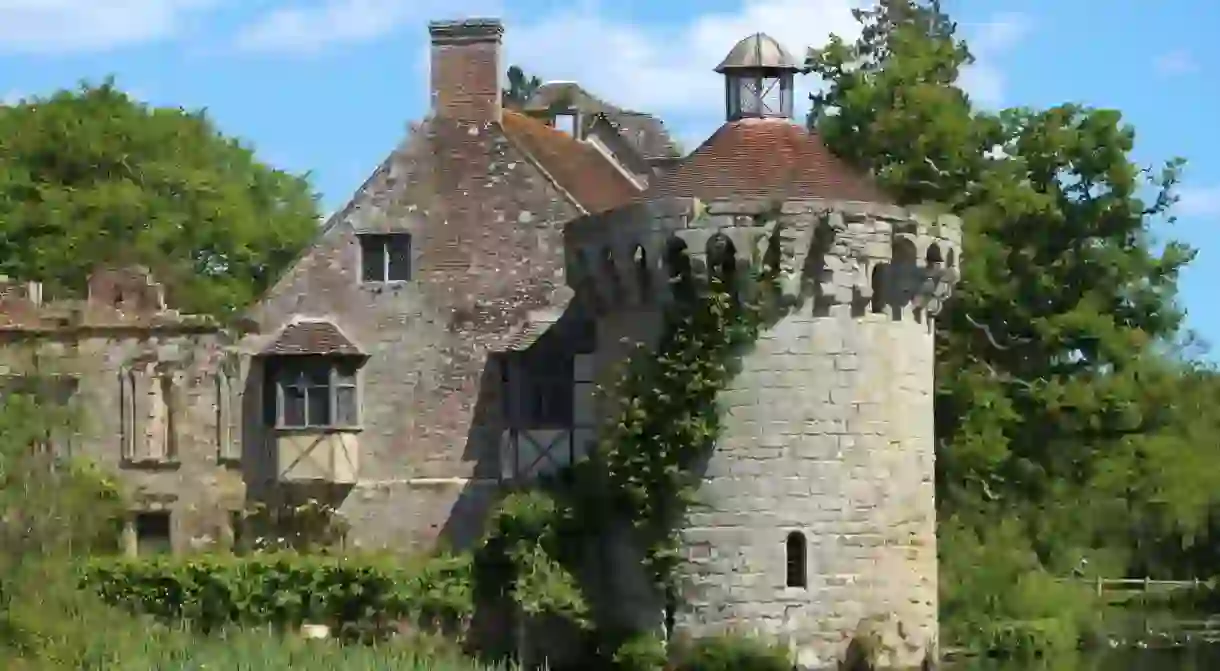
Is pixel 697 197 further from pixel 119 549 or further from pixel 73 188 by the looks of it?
pixel 73 188

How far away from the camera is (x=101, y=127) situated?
4616 centimetres

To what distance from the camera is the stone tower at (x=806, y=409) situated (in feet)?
88.6

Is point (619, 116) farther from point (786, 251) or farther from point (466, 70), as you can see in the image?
point (786, 251)

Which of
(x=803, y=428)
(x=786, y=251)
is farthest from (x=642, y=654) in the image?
(x=786, y=251)

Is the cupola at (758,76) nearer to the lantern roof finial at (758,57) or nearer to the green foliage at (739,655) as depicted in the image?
the lantern roof finial at (758,57)

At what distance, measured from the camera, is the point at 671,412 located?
27031mm

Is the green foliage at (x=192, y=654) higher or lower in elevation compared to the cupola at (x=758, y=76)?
lower

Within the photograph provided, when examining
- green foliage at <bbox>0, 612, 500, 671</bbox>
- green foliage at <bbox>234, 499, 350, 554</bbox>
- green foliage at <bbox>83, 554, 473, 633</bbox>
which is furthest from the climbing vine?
green foliage at <bbox>234, 499, 350, 554</bbox>

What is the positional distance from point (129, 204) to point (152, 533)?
13.8 metres

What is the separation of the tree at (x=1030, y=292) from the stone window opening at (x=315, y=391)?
8358 millimetres

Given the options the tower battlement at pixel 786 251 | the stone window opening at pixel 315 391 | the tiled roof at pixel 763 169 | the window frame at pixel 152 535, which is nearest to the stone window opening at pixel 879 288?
the tower battlement at pixel 786 251

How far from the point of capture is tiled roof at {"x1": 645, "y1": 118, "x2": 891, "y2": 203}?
27.6m

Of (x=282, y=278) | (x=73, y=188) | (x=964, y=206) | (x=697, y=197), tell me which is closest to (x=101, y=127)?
(x=73, y=188)

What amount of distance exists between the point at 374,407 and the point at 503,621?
4.37 m
